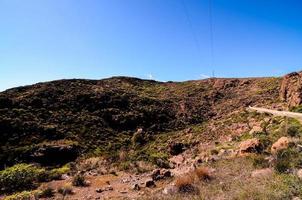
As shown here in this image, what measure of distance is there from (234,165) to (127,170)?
8.31m

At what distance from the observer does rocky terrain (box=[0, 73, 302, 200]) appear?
42.3 ft

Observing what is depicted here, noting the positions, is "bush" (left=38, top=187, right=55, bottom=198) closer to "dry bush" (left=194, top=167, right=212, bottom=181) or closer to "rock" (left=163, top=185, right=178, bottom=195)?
"rock" (left=163, top=185, right=178, bottom=195)

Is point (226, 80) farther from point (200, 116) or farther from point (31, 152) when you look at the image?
point (31, 152)

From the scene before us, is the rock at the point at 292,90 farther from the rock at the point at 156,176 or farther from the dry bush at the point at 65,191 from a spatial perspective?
the dry bush at the point at 65,191

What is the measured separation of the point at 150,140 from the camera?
3928 cm

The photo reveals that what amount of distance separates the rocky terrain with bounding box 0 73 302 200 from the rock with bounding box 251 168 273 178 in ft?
0.26

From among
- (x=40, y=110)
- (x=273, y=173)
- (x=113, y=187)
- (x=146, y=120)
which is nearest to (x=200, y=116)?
(x=146, y=120)

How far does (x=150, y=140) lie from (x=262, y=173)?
2749 centimetres

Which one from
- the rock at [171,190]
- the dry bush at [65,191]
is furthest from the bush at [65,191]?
the rock at [171,190]

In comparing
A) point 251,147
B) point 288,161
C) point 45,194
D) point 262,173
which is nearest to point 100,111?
point 251,147

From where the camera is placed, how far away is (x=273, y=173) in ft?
38.1

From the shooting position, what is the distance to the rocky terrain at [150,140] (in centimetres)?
1290

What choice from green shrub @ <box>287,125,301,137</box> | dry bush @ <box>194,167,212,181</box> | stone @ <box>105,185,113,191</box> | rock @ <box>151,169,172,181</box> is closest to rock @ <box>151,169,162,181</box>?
rock @ <box>151,169,172,181</box>

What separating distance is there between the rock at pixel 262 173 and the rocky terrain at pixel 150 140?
8cm
